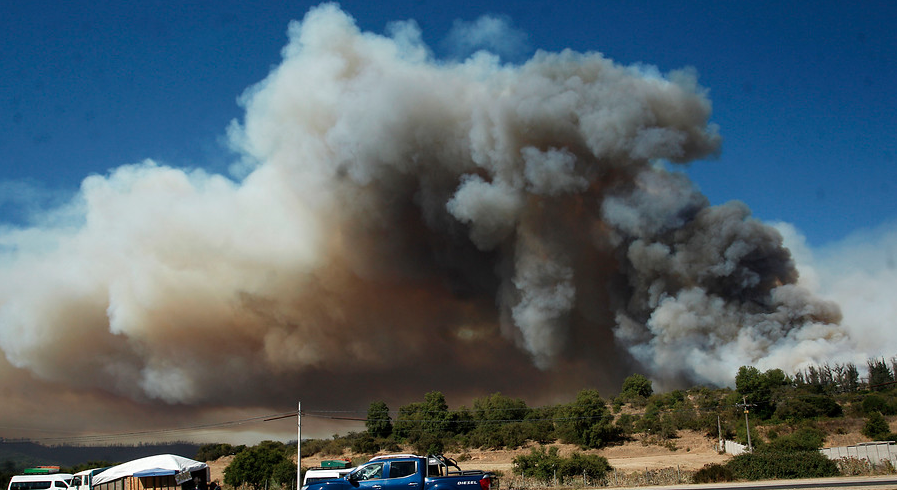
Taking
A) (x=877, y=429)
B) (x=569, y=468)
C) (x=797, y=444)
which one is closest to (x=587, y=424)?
(x=797, y=444)

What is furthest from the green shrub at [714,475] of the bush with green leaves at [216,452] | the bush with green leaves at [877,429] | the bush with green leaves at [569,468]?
the bush with green leaves at [216,452]

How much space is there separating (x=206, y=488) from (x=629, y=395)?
65.2 meters

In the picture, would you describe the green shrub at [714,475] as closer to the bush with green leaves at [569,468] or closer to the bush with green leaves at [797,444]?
the bush with green leaves at [569,468]

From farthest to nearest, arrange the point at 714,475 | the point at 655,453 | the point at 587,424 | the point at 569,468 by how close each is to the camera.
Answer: the point at 587,424
the point at 655,453
the point at 569,468
the point at 714,475

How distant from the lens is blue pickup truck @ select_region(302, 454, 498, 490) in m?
19.3

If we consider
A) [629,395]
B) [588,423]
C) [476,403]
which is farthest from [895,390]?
[476,403]

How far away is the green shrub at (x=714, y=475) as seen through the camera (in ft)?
107

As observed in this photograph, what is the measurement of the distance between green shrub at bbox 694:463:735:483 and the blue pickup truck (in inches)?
715

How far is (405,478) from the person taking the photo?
19.7 metres

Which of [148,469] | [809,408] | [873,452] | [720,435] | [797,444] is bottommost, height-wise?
[873,452]

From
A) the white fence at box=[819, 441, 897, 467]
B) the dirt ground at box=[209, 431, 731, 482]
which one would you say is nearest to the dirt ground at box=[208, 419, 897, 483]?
the dirt ground at box=[209, 431, 731, 482]

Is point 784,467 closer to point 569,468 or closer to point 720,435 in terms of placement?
point 569,468

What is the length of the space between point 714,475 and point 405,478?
815 inches

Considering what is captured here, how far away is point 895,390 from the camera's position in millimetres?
69500
